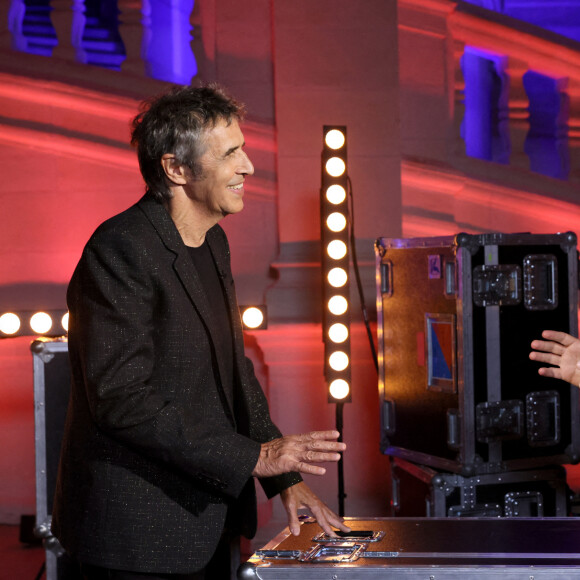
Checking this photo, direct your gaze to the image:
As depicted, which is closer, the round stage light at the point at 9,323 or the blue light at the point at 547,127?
the round stage light at the point at 9,323

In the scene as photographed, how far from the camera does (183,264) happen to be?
164 cm

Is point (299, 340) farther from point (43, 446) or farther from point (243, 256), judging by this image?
point (43, 446)

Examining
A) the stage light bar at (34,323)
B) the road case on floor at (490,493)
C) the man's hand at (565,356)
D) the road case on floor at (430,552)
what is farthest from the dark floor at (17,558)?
the man's hand at (565,356)

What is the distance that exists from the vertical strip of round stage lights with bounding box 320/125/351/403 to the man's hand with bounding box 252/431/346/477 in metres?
1.73

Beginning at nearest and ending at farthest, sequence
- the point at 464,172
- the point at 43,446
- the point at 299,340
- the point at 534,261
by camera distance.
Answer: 1. the point at 43,446
2. the point at 534,261
3. the point at 299,340
4. the point at 464,172

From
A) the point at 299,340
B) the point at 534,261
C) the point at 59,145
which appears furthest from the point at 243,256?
the point at 534,261

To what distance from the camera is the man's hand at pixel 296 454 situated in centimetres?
155

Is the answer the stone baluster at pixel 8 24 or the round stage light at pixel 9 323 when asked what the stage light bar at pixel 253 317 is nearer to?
the round stage light at pixel 9 323

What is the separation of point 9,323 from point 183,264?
1.68m

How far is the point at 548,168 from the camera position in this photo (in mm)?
4512

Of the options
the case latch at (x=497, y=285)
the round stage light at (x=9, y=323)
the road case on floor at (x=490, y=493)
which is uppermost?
the case latch at (x=497, y=285)

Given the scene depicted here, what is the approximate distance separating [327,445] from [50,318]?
1801mm

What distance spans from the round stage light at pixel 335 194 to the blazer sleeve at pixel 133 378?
A: 1790 millimetres

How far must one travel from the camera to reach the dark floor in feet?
11.3
